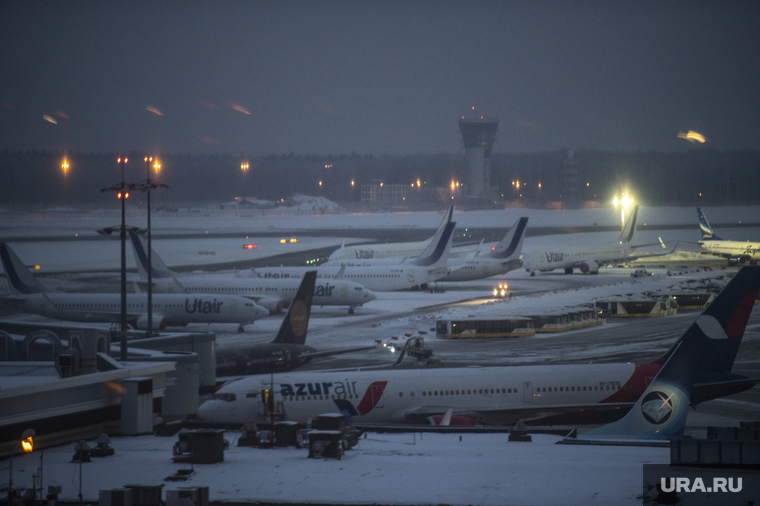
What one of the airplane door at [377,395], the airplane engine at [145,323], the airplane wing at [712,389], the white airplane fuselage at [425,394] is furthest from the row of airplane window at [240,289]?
the airplane wing at [712,389]

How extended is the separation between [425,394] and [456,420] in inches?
57.6

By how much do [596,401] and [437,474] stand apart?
44.3 ft

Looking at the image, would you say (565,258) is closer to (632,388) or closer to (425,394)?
(632,388)

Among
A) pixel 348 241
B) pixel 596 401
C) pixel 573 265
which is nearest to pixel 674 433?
pixel 596 401

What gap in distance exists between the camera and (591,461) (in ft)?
54.5

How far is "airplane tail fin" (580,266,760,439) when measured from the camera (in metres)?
21.9

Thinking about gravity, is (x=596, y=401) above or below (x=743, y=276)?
below

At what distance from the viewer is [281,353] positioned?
3856cm

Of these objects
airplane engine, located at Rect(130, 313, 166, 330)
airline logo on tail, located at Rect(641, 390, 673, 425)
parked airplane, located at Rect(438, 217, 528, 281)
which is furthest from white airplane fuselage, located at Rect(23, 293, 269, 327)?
airline logo on tail, located at Rect(641, 390, 673, 425)

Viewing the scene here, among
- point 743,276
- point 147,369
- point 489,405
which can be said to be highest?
point 743,276

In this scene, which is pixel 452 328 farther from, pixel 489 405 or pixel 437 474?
pixel 437 474

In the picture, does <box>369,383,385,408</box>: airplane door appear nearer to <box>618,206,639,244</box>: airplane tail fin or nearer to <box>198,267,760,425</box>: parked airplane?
<box>198,267,760,425</box>: parked airplane

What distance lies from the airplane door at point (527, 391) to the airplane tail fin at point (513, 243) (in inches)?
2229

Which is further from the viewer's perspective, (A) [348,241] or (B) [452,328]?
(A) [348,241]
